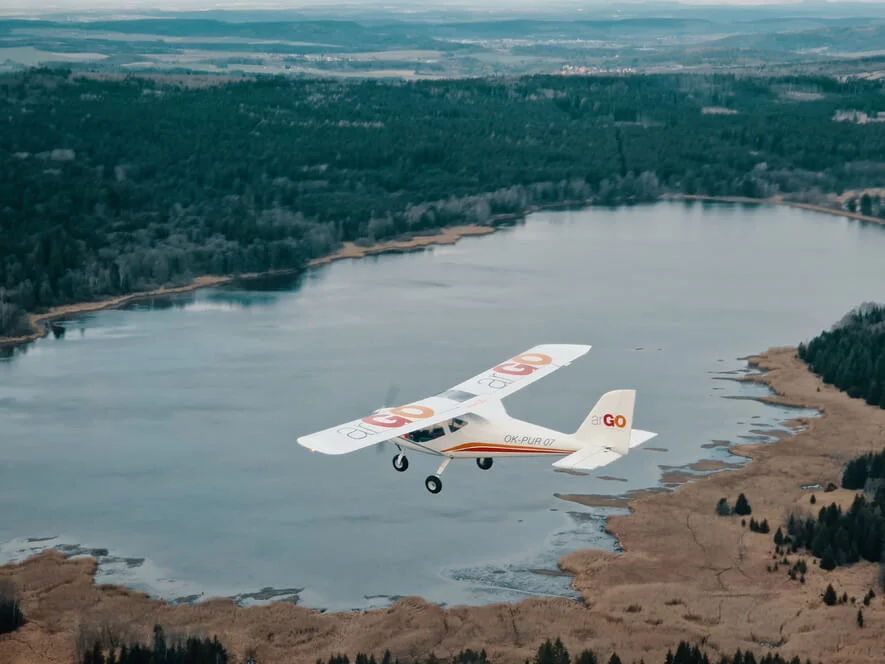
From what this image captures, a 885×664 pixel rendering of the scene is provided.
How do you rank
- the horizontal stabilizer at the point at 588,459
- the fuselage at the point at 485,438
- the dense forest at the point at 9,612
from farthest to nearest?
the fuselage at the point at 485,438
the dense forest at the point at 9,612
the horizontal stabilizer at the point at 588,459

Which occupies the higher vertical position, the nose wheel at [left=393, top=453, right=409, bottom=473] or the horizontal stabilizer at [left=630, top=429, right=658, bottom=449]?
the horizontal stabilizer at [left=630, top=429, right=658, bottom=449]

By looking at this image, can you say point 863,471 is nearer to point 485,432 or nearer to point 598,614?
point 598,614

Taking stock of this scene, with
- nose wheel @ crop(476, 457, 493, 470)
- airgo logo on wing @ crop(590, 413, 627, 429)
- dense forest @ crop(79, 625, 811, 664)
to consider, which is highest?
airgo logo on wing @ crop(590, 413, 627, 429)

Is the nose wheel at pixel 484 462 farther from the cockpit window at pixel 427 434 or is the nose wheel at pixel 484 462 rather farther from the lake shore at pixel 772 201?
the lake shore at pixel 772 201

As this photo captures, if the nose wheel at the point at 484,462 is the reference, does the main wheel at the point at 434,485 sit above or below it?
below

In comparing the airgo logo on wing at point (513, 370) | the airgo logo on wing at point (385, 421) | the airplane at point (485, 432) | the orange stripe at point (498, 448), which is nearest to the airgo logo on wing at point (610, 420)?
the airplane at point (485, 432)

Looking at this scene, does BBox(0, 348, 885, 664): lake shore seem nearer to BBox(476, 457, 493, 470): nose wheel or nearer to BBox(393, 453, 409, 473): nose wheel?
BBox(393, 453, 409, 473): nose wheel

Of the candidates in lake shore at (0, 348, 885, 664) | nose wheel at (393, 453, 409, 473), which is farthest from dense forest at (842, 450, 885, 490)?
nose wheel at (393, 453, 409, 473)
